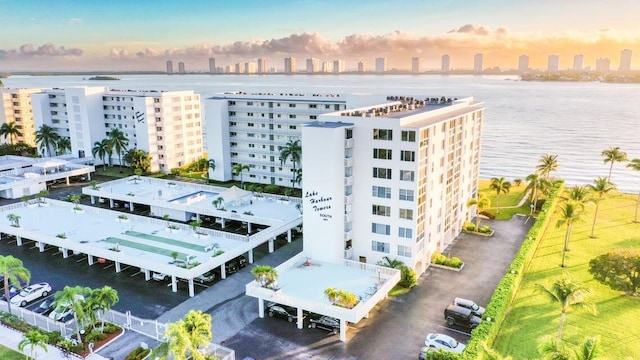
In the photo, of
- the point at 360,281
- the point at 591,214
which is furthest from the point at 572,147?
the point at 360,281

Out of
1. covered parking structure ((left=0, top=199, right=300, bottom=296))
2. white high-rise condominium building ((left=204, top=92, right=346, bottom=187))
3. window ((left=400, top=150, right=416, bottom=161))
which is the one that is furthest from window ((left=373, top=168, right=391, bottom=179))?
white high-rise condominium building ((left=204, top=92, right=346, bottom=187))

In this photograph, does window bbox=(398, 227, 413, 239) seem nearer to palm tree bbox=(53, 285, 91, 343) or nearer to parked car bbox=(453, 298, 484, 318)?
parked car bbox=(453, 298, 484, 318)

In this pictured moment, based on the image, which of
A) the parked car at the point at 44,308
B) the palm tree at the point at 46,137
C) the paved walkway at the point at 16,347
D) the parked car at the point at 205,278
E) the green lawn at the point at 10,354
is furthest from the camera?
the palm tree at the point at 46,137

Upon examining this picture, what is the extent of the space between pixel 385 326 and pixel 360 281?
540 centimetres

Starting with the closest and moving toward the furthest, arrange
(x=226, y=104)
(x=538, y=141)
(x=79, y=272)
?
(x=79, y=272) < (x=226, y=104) < (x=538, y=141)

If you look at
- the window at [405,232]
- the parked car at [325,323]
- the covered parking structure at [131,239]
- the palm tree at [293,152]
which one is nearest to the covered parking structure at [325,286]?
the parked car at [325,323]

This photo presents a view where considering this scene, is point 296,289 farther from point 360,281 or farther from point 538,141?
point 538,141

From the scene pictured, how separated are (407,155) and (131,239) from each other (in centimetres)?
3425

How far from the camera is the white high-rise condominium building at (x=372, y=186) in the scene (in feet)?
159

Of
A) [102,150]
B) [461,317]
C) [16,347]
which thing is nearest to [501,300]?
[461,317]

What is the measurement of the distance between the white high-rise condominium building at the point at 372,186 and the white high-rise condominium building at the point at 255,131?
37.8 metres

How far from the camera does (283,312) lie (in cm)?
4219

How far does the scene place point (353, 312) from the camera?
38.2 metres

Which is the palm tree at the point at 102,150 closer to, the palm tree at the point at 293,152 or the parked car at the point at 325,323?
the palm tree at the point at 293,152
